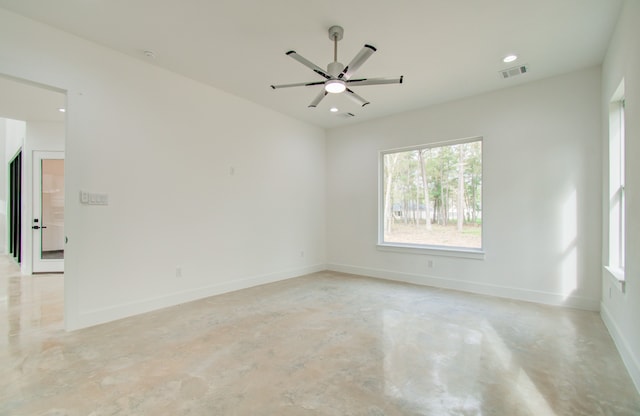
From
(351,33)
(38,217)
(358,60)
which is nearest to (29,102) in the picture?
(38,217)

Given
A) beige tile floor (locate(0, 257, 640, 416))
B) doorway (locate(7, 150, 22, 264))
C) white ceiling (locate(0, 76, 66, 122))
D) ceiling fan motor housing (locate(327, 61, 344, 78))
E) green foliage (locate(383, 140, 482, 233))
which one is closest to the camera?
beige tile floor (locate(0, 257, 640, 416))

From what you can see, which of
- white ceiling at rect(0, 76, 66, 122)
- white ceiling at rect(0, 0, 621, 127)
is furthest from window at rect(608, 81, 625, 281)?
white ceiling at rect(0, 76, 66, 122)

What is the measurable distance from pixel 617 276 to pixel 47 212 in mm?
9534

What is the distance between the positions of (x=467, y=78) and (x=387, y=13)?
191cm

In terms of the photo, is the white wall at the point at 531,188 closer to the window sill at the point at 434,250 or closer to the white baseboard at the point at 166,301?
the window sill at the point at 434,250

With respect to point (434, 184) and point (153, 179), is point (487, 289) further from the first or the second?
point (153, 179)

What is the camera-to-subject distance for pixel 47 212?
6.42 m

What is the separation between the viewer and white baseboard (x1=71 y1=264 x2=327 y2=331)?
10.5 ft

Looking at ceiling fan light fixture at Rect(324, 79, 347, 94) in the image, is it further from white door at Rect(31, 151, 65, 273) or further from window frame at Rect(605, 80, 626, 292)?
white door at Rect(31, 151, 65, 273)

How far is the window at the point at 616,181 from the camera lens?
319cm

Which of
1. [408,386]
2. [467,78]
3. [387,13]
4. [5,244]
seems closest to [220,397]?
[408,386]

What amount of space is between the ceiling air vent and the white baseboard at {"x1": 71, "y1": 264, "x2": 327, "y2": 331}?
4591mm

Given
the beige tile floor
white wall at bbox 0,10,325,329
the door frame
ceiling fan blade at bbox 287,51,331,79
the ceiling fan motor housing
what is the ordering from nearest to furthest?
the beige tile floor → ceiling fan blade at bbox 287,51,331,79 → the ceiling fan motor housing → white wall at bbox 0,10,325,329 → the door frame

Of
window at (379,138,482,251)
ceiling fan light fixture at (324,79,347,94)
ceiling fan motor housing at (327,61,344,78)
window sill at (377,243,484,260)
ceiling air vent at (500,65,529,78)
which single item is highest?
ceiling air vent at (500,65,529,78)
